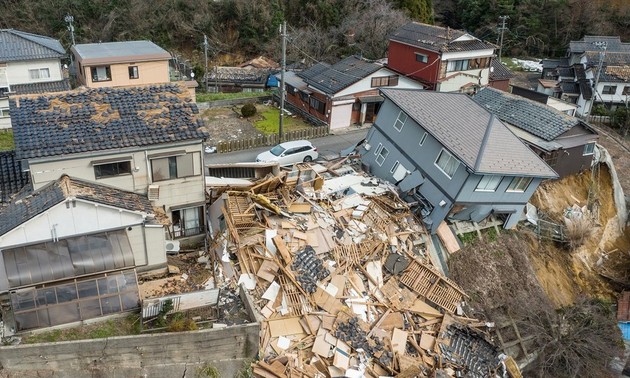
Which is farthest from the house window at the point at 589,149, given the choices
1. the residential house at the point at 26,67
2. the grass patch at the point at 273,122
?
the residential house at the point at 26,67

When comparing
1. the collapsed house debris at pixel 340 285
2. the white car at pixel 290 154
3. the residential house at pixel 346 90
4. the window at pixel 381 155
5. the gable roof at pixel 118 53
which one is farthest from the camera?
the residential house at pixel 346 90

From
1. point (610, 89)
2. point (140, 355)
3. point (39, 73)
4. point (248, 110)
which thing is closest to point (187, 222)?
point (140, 355)

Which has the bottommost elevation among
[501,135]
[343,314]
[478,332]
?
[478,332]

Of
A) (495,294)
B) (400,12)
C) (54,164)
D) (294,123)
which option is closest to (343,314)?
(495,294)

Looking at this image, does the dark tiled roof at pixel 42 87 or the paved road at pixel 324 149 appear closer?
the paved road at pixel 324 149

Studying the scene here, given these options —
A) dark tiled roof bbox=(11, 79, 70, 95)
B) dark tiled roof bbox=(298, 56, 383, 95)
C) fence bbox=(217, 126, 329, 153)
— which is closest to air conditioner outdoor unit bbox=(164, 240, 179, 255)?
fence bbox=(217, 126, 329, 153)

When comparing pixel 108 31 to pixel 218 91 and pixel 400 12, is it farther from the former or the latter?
pixel 400 12

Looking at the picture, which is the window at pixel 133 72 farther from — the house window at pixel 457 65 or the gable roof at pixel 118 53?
the house window at pixel 457 65
